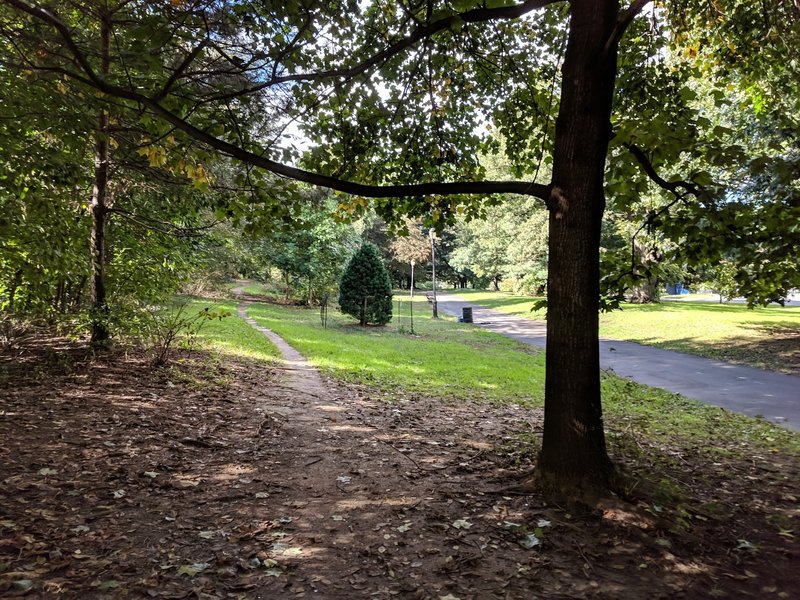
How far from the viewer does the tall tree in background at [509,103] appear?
3561 mm

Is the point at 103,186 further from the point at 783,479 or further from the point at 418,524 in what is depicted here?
the point at 783,479

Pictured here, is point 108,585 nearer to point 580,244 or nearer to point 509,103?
Answer: point 580,244

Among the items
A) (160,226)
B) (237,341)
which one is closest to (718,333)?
(237,341)

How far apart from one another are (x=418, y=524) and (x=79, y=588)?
6.61ft

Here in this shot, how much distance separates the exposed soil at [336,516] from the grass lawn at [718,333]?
1071 centimetres

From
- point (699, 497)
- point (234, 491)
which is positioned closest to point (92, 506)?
point (234, 491)

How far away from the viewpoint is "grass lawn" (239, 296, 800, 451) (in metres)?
6.78

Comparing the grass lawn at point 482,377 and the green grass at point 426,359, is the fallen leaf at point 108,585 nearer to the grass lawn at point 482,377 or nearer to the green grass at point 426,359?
the grass lawn at point 482,377

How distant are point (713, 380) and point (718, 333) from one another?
7815 mm

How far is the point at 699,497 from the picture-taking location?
156 inches

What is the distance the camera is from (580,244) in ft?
11.6

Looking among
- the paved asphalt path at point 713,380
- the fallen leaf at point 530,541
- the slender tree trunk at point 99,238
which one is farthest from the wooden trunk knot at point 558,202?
the slender tree trunk at point 99,238

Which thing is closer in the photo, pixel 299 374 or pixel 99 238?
pixel 99 238

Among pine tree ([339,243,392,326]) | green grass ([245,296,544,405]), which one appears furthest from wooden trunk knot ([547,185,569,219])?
pine tree ([339,243,392,326])
